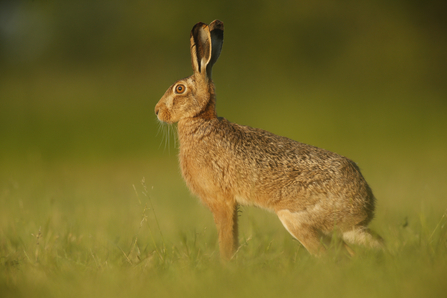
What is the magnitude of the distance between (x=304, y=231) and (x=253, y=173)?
2.45 feet

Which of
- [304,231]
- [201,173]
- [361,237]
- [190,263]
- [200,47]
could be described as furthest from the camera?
[200,47]

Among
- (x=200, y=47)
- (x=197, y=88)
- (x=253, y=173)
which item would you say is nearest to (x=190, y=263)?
(x=253, y=173)

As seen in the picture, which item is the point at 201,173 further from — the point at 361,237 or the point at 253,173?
the point at 361,237

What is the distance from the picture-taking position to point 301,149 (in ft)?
14.2

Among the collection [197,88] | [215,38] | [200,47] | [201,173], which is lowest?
[201,173]

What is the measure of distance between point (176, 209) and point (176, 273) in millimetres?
3673

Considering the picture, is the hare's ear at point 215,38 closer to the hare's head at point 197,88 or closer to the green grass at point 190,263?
the hare's head at point 197,88

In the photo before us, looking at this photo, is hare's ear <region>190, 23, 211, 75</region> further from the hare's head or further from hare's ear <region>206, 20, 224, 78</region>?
hare's ear <region>206, 20, 224, 78</region>

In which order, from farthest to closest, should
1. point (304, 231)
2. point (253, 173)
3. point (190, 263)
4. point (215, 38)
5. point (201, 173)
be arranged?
point (215, 38) → point (201, 173) → point (253, 173) → point (304, 231) → point (190, 263)

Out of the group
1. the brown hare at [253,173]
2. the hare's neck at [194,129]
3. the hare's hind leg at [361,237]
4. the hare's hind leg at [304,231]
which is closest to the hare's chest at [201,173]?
the brown hare at [253,173]

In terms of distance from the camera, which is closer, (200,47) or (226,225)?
(226,225)

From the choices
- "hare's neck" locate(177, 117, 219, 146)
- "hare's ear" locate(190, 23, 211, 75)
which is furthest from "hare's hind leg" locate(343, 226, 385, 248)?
"hare's ear" locate(190, 23, 211, 75)

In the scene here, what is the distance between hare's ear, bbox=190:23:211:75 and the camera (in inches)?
176

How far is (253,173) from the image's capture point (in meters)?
4.21
